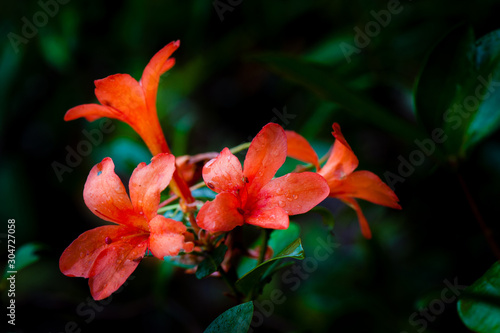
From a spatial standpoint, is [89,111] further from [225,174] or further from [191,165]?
[225,174]

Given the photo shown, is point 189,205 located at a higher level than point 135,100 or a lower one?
lower

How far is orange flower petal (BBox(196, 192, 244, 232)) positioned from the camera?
61 cm

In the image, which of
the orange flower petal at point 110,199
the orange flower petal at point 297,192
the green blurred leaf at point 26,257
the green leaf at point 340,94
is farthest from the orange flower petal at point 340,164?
the green blurred leaf at point 26,257

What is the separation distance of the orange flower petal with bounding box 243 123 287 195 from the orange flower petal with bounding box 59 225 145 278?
26 centimetres

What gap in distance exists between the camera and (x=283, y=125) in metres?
1.88

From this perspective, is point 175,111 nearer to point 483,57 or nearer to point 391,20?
point 391,20

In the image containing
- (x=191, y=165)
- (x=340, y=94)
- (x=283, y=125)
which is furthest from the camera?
(x=283, y=125)

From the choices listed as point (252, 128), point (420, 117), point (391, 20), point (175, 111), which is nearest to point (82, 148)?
point (175, 111)

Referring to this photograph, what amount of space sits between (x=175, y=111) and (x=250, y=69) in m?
0.69

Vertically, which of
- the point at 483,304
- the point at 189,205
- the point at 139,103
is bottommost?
the point at 483,304

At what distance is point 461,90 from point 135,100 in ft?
2.45

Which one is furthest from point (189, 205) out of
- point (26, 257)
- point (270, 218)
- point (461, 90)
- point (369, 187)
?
point (461, 90)

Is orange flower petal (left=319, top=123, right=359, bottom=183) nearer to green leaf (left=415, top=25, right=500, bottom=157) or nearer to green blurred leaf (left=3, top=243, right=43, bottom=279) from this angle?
green leaf (left=415, top=25, right=500, bottom=157)

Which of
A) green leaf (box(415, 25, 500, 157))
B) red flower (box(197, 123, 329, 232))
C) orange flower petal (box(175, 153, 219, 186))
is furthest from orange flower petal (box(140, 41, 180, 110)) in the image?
green leaf (box(415, 25, 500, 157))
